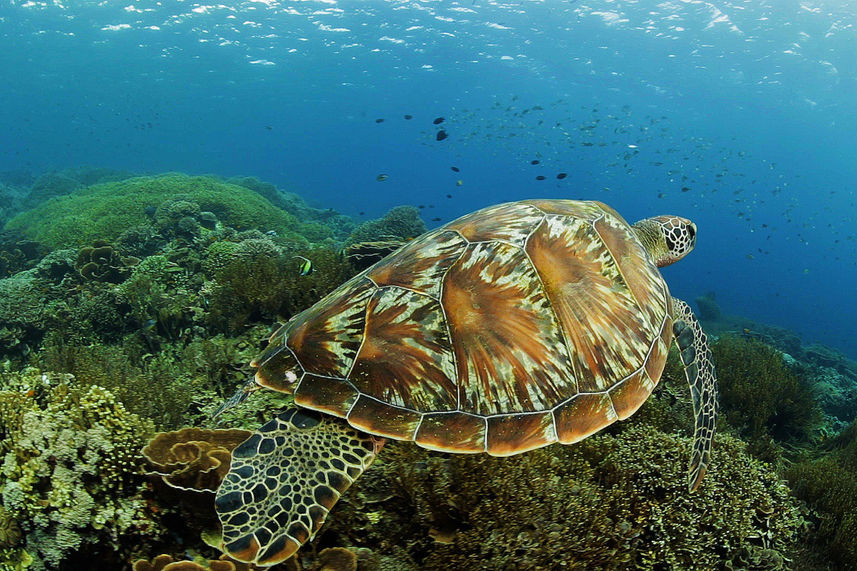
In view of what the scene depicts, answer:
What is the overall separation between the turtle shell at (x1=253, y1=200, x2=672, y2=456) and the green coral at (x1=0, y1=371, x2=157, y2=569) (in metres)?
0.78

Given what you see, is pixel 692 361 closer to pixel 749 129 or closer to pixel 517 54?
pixel 517 54

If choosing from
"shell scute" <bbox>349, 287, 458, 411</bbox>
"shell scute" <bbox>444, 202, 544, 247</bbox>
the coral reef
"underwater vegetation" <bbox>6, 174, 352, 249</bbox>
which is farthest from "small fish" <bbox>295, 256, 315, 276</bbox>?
"underwater vegetation" <bbox>6, 174, 352, 249</bbox>

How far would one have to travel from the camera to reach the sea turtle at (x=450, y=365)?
6.67ft

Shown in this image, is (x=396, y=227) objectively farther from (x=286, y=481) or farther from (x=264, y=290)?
(x=286, y=481)

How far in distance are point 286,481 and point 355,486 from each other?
55cm

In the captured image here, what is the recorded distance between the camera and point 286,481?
2012 mm

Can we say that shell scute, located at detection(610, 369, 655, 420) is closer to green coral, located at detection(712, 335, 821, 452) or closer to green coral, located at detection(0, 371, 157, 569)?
green coral, located at detection(0, 371, 157, 569)

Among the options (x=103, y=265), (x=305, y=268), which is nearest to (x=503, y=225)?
(x=305, y=268)

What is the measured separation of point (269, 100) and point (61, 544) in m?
85.5

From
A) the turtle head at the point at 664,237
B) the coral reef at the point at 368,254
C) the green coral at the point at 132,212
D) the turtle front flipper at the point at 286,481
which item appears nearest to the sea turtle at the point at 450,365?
the turtle front flipper at the point at 286,481

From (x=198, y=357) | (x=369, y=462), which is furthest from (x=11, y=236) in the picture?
(x=369, y=462)

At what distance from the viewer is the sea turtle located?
2.03 m

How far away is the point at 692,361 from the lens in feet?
10.8

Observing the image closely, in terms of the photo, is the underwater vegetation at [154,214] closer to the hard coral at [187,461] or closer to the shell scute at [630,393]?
the hard coral at [187,461]
